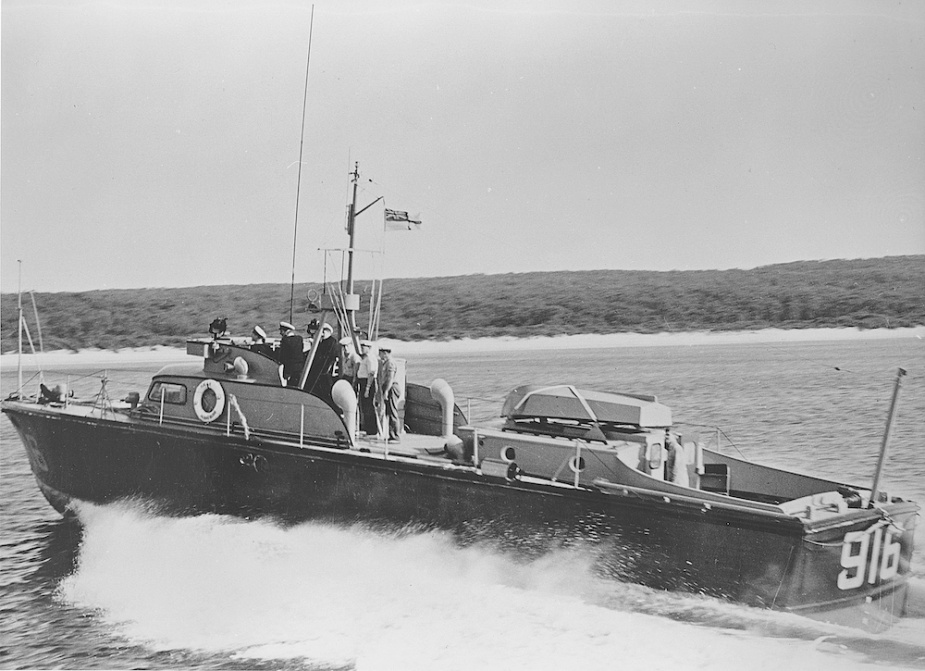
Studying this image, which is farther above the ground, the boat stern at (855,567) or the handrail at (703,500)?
the handrail at (703,500)

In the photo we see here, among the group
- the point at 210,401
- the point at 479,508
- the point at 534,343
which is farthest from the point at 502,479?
the point at 534,343

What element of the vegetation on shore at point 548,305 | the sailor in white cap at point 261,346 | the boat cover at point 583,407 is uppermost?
the vegetation on shore at point 548,305

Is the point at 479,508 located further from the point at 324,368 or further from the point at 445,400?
the point at 324,368

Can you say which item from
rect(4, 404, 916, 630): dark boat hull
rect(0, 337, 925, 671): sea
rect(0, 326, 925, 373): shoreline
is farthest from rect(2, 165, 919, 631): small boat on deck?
rect(0, 326, 925, 373): shoreline

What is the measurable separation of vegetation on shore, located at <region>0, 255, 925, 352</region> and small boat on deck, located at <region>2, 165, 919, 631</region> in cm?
92

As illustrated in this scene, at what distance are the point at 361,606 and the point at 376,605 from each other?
0.10 m

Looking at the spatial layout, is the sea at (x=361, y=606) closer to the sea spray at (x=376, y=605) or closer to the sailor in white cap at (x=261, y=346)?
the sea spray at (x=376, y=605)

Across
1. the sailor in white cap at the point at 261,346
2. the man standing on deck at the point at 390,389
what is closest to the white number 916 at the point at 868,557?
the man standing on deck at the point at 390,389

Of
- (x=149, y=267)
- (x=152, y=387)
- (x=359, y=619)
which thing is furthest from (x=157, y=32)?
(x=359, y=619)

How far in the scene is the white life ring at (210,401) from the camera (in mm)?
6184

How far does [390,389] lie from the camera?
6273mm

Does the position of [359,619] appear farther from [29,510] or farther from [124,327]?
[124,327]

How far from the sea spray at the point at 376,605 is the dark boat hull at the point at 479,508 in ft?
0.46

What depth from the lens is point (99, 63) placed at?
265 inches
